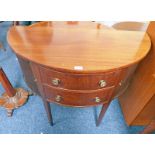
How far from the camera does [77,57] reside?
72 centimetres

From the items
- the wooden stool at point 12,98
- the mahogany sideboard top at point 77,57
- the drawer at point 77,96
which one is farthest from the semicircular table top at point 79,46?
the wooden stool at point 12,98

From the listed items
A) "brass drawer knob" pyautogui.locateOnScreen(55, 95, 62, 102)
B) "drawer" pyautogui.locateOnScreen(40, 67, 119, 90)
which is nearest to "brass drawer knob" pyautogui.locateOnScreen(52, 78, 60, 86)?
"drawer" pyautogui.locateOnScreen(40, 67, 119, 90)

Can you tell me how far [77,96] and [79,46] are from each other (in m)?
0.26

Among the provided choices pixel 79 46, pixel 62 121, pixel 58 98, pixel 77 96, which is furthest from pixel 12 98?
pixel 79 46

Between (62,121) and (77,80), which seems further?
(62,121)

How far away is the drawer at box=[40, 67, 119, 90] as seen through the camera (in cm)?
71

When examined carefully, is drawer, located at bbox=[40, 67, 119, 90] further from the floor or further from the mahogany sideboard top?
the floor

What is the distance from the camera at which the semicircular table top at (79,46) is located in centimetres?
70

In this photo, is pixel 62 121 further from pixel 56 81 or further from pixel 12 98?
pixel 56 81

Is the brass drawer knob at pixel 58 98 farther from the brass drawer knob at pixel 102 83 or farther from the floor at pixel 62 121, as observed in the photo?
the floor at pixel 62 121
